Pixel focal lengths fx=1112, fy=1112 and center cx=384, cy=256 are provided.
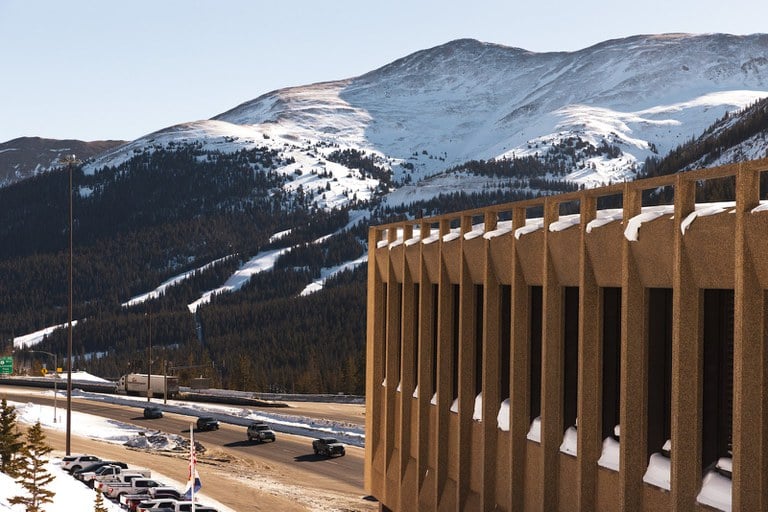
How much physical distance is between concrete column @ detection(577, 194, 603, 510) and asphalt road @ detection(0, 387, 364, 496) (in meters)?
39.6

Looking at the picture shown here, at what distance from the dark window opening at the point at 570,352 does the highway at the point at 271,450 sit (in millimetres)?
37996

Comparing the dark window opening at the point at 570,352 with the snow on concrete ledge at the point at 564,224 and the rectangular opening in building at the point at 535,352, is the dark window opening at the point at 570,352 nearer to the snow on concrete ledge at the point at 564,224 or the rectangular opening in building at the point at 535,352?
the snow on concrete ledge at the point at 564,224

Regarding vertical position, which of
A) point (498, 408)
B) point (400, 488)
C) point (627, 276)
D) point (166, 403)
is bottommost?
point (166, 403)

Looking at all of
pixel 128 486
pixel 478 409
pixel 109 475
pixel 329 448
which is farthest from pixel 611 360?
pixel 329 448

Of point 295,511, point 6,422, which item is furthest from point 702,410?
point 6,422

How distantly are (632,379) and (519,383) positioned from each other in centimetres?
537

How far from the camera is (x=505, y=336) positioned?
80.3 ft

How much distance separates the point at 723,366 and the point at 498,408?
900 centimetres

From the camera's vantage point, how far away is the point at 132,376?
122 meters

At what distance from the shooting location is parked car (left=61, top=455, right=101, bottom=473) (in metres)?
59.2

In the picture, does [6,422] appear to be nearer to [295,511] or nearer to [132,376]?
[295,511]

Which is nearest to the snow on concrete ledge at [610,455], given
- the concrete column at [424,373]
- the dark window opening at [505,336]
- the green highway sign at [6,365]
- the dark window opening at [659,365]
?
the dark window opening at [659,365]

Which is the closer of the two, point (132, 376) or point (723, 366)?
point (723, 366)

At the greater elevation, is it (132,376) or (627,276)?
(627,276)
